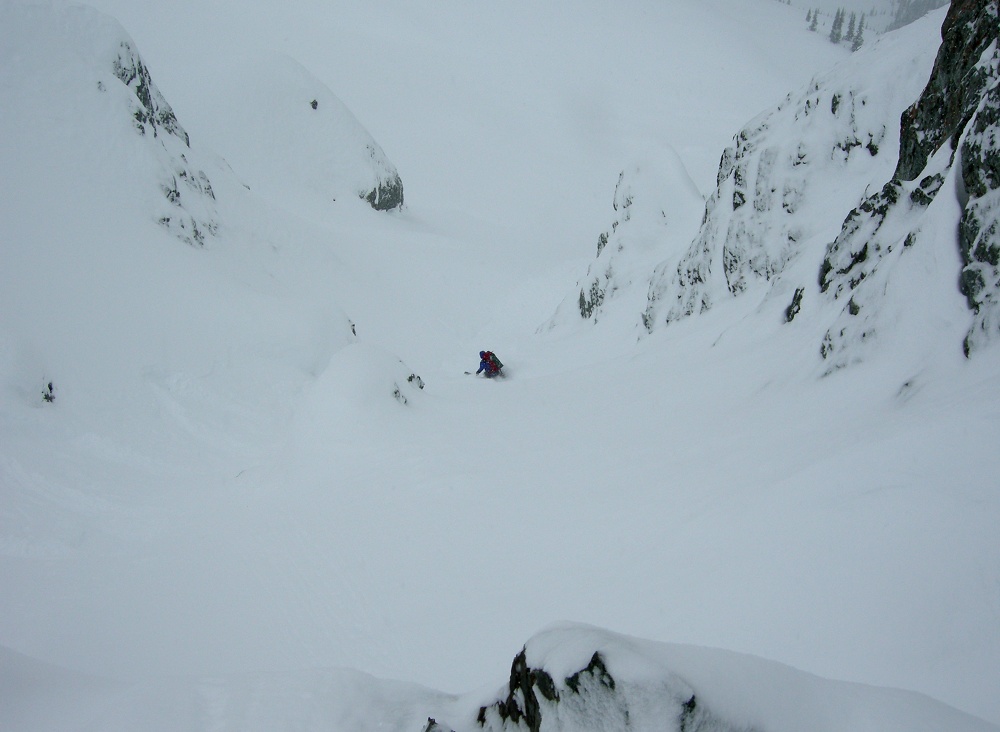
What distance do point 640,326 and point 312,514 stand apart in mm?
11699

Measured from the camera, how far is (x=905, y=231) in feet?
24.4

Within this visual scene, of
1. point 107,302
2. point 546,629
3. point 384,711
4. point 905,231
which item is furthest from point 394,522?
point 107,302

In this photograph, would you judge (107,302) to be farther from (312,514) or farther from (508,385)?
(508,385)

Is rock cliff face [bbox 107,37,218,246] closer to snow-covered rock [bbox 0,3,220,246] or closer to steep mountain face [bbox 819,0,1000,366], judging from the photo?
snow-covered rock [bbox 0,3,220,246]

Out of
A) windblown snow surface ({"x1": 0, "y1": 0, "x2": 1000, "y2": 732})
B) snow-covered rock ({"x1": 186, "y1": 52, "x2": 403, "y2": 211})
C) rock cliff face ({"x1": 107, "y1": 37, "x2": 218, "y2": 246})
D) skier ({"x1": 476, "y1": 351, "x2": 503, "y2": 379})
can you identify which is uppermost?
snow-covered rock ({"x1": 186, "y1": 52, "x2": 403, "y2": 211})

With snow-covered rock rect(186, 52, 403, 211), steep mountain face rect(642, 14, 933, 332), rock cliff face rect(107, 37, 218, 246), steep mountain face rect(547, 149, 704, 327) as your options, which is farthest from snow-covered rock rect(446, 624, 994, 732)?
snow-covered rock rect(186, 52, 403, 211)

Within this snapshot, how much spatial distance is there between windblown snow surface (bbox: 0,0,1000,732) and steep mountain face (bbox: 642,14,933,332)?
29 centimetres

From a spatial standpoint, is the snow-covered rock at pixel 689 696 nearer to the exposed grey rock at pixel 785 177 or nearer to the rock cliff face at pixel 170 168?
the exposed grey rock at pixel 785 177

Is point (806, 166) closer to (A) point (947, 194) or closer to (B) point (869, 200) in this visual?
(B) point (869, 200)

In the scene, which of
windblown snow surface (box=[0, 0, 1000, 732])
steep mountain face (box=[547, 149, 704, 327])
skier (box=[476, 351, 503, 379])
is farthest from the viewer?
steep mountain face (box=[547, 149, 704, 327])

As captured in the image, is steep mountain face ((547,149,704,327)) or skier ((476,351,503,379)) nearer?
skier ((476,351,503,379))

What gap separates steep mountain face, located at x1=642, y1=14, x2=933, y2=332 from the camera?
37.0ft

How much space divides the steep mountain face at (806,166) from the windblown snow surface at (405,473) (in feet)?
0.96

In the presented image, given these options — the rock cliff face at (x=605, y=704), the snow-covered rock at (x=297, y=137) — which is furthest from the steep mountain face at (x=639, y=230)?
the rock cliff face at (x=605, y=704)
